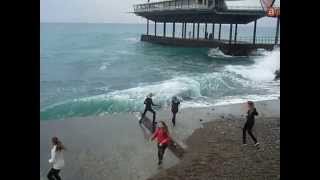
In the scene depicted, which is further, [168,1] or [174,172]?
[168,1]

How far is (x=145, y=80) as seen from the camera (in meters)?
13.8

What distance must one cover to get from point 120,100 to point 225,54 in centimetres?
505

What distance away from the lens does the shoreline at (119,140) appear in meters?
8.98

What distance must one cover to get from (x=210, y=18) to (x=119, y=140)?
7.60 m

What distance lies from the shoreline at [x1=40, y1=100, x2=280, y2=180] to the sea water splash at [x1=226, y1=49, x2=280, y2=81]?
2.25 m

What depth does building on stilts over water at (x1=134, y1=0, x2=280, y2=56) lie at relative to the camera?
13344mm

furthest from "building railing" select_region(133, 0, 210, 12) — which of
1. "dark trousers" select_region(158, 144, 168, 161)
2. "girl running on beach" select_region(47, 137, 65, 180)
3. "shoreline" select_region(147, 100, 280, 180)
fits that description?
"girl running on beach" select_region(47, 137, 65, 180)

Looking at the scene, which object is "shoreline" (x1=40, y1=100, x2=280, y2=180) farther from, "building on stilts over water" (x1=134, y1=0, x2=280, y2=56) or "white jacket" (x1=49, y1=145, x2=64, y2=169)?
"building on stilts over water" (x1=134, y1=0, x2=280, y2=56)

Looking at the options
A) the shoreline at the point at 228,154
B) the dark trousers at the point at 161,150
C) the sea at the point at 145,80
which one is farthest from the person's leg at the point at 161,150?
the sea at the point at 145,80

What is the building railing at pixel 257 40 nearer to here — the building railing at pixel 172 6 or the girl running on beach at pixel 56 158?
the building railing at pixel 172 6
